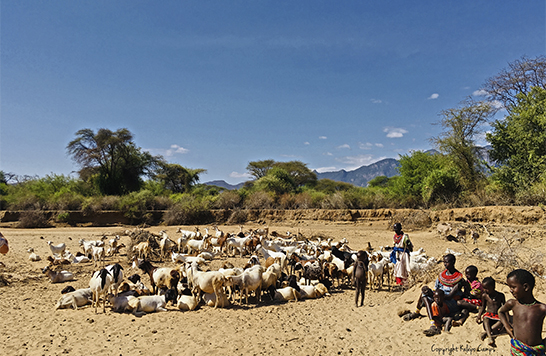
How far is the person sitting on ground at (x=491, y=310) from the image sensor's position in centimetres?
441

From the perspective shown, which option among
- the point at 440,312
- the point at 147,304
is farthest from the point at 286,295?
the point at 440,312

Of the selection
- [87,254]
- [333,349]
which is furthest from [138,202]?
[333,349]

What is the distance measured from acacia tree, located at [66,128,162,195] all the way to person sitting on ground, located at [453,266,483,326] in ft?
120

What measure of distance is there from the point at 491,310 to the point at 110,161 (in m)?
38.9

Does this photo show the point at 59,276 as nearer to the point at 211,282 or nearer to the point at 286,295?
the point at 211,282

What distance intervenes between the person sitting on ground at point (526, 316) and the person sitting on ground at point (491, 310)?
1.11 meters

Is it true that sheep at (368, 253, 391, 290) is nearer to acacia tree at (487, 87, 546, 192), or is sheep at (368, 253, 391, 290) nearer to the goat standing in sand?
the goat standing in sand

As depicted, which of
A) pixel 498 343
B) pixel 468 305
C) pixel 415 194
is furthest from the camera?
pixel 415 194

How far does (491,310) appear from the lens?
4.46m

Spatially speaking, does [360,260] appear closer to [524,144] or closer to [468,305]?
[468,305]

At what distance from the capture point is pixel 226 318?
265 inches

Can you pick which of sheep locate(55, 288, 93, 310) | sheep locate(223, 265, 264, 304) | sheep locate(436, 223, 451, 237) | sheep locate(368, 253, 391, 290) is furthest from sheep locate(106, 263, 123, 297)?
sheep locate(436, 223, 451, 237)

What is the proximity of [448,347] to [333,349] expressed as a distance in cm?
173

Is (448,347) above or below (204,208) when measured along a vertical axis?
below
